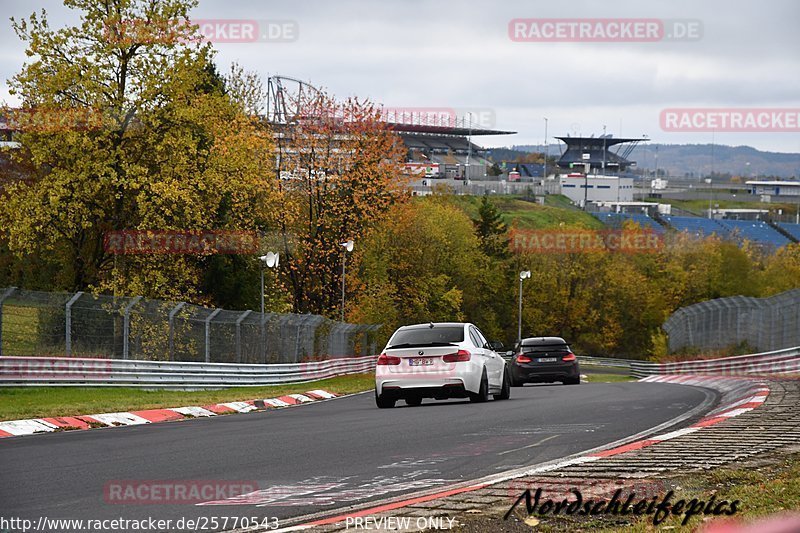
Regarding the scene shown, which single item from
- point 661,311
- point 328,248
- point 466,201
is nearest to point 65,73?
point 328,248

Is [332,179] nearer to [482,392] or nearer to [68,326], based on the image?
[68,326]

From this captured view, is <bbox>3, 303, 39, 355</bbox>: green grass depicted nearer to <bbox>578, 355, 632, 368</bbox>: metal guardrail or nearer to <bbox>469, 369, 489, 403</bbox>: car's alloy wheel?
<bbox>469, 369, 489, 403</bbox>: car's alloy wheel

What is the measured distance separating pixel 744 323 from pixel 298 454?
31171 mm

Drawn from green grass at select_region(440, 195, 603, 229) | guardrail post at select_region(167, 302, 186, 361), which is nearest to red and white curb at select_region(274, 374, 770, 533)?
guardrail post at select_region(167, 302, 186, 361)

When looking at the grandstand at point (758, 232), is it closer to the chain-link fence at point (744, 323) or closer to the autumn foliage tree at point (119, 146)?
the chain-link fence at point (744, 323)

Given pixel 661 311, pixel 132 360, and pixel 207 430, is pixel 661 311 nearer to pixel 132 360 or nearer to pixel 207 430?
pixel 132 360

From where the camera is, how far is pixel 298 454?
Answer: 11578 mm

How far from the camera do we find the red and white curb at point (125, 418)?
1567cm

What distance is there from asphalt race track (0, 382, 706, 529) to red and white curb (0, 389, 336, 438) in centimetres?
97

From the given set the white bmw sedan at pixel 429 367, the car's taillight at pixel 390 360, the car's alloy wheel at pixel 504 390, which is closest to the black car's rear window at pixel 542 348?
the car's alloy wheel at pixel 504 390

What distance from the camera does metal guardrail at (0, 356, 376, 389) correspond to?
23469mm

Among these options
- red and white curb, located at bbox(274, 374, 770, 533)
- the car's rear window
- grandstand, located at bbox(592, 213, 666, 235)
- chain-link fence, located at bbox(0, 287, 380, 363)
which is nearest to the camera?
red and white curb, located at bbox(274, 374, 770, 533)

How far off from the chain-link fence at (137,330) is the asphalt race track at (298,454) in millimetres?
7617

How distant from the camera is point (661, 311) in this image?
366 ft
